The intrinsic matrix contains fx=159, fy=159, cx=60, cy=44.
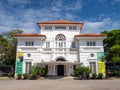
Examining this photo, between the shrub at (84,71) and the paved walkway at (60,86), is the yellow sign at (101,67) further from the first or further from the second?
the paved walkway at (60,86)

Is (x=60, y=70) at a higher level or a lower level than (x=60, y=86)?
higher

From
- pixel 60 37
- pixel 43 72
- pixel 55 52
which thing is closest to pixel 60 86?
pixel 43 72

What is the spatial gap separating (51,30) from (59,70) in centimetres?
805

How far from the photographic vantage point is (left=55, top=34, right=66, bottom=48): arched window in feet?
102

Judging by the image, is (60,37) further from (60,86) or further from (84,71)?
(60,86)

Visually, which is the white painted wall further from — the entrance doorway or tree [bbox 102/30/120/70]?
A: tree [bbox 102/30/120/70]

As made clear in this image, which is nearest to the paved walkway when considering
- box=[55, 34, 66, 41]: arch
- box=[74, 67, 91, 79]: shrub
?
box=[74, 67, 91, 79]: shrub

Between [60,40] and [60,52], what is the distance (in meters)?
2.70

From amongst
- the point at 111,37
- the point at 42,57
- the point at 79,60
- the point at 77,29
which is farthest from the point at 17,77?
the point at 111,37

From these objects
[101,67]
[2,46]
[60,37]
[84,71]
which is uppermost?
[60,37]

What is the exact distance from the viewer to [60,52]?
30.2 metres

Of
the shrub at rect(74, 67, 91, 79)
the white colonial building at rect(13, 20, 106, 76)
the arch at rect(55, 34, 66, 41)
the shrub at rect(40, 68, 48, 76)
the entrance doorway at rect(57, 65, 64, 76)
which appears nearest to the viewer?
the shrub at rect(74, 67, 91, 79)

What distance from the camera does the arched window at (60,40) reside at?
3120cm

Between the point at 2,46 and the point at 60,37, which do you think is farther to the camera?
the point at 2,46
